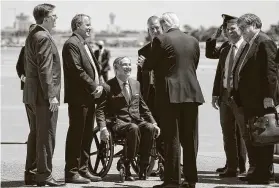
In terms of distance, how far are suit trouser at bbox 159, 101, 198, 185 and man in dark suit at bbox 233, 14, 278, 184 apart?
89cm

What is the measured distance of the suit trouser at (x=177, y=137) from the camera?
33.3 feet

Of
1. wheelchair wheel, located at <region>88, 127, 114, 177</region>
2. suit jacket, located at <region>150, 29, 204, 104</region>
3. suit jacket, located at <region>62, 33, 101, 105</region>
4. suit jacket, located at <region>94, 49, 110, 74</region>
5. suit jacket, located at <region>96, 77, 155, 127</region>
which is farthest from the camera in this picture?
suit jacket, located at <region>94, 49, 110, 74</region>

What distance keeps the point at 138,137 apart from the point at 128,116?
0.33 metres

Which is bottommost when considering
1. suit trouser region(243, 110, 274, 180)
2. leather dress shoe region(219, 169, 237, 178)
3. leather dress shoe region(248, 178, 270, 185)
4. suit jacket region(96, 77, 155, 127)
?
leather dress shoe region(219, 169, 237, 178)

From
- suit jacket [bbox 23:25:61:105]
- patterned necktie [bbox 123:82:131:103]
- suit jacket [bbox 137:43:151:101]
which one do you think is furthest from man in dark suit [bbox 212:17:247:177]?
suit jacket [bbox 23:25:61:105]

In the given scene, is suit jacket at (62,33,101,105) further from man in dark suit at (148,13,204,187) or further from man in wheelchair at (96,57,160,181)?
man in dark suit at (148,13,204,187)

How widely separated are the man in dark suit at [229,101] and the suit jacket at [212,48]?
0.26 m

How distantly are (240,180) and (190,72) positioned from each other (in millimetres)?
1688

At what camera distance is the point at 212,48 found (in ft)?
40.1

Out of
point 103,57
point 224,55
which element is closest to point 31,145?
point 224,55

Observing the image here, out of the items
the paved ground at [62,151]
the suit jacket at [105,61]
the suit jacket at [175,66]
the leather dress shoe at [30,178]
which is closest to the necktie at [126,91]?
the paved ground at [62,151]

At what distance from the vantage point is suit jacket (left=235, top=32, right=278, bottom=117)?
34.7 ft

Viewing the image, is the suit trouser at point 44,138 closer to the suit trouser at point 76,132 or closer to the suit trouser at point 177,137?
the suit trouser at point 76,132

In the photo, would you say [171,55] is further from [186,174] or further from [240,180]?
[240,180]
